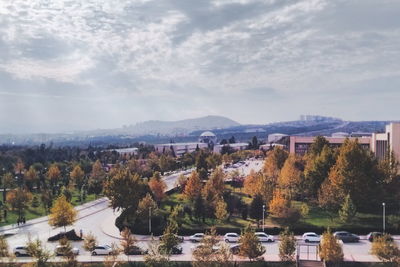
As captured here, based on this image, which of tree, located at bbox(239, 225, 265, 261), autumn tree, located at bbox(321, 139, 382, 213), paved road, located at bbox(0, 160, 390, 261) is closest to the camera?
tree, located at bbox(239, 225, 265, 261)

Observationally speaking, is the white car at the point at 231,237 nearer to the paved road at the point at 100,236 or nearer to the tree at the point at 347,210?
the paved road at the point at 100,236

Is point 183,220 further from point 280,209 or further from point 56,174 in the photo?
point 56,174

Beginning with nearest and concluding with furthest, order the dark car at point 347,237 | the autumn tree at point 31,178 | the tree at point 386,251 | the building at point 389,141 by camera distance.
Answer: the tree at point 386,251 → the dark car at point 347,237 → the building at point 389,141 → the autumn tree at point 31,178

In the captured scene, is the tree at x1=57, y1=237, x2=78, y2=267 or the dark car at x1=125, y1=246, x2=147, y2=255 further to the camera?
the dark car at x1=125, y1=246, x2=147, y2=255

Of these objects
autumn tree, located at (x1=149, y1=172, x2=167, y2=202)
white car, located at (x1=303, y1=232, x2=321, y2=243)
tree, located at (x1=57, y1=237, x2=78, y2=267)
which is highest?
autumn tree, located at (x1=149, y1=172, x2=167, y2=202)

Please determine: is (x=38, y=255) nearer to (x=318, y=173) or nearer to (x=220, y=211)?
(x=220, y=211)

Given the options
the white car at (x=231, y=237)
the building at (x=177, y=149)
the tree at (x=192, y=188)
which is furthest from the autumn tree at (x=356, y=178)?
the building at (x=177, y=149)

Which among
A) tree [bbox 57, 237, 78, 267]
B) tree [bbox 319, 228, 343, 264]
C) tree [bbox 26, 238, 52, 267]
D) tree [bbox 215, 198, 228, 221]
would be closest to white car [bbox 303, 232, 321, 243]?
tree [bbox 319, 228, 343, 264]

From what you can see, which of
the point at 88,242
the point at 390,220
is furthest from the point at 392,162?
the point at 88,242

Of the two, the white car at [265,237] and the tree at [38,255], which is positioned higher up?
the tree at [38,255]

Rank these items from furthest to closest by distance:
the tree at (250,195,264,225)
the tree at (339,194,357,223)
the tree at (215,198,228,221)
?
the tree at (250,195,264,225) → the tree at (215,198,228,221) → the tree at (339,194,357,223)

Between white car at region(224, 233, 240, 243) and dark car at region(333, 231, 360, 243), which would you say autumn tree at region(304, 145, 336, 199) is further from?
white car at region(224, 233, 240, 243)
